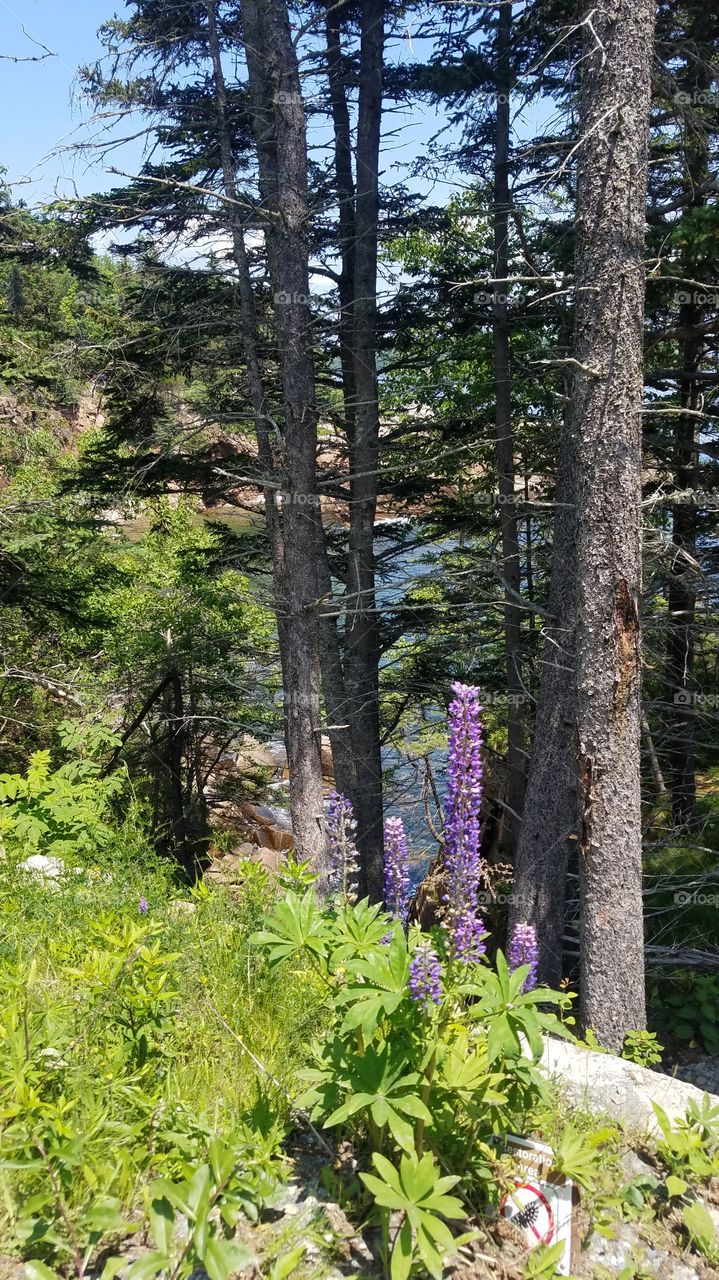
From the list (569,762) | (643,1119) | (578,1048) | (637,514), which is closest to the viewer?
(643,1119)

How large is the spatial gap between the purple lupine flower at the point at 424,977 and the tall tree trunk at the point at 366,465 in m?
7.57

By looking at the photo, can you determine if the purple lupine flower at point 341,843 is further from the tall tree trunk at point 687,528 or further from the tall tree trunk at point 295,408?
the tall tree trunk at point 687,528

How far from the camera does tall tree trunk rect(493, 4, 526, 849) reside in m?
9.27

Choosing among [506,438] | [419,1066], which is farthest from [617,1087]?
[506,438]

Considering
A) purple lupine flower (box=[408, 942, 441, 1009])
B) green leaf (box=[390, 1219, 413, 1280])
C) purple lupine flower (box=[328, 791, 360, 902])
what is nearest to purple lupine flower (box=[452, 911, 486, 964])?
purple lupine flower (box=[408, 942, 441, 1009])

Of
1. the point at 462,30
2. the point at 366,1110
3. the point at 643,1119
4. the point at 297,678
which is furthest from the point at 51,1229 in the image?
the point at 462,30

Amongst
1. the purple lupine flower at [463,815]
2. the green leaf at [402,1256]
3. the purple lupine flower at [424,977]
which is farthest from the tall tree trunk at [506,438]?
the green leaf at [402,1256]

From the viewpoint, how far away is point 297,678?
9.04 metres

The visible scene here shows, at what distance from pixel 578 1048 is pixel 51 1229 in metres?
2.70

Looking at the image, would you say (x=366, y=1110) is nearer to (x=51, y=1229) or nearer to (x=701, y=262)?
(x=51, y=1229)

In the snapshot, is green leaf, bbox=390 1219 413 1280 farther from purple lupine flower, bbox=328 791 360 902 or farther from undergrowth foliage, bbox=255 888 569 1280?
purple lupine flower, bbox=328 791 360 902

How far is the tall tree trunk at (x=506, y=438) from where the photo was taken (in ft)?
30.4

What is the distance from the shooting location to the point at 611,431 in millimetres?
5582

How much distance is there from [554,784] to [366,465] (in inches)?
195
